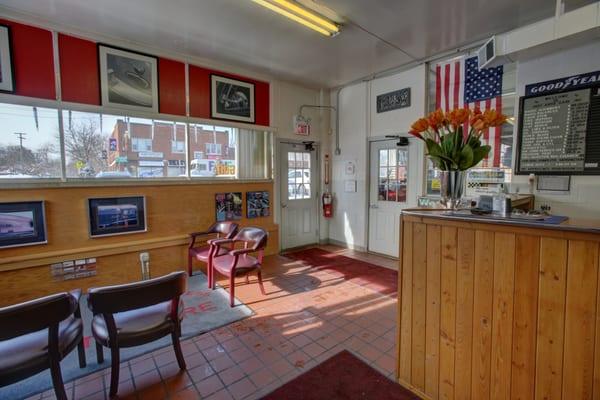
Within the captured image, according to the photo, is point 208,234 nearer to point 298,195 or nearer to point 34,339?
point 298,195

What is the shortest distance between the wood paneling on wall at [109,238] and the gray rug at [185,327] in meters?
0.43

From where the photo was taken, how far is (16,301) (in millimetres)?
3061

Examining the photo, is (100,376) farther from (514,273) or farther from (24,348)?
(514,273)

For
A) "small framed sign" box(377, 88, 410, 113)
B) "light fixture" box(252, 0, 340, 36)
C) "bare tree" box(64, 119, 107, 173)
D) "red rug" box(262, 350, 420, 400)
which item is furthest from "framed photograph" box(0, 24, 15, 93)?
"small framed sign" box(377, 88, 410, 113)

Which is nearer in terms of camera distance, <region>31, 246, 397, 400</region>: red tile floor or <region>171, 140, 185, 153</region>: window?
<region>31, 246, 397, 400</region>: red tile floor

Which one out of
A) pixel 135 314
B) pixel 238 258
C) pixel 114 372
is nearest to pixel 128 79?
pixel 238 258

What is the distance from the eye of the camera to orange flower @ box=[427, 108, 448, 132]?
5.69 feet

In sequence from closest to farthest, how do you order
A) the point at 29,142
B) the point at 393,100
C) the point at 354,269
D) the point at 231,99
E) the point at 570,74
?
the point at 570,74, the point at 29,142, the point at 354,269, the point at 231,99, the point at 393,100

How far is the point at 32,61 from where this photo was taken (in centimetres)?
304

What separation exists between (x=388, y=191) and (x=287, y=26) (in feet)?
9.68

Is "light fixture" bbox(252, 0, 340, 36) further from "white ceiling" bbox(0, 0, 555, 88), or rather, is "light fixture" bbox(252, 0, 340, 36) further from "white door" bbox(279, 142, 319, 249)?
"white door" bbox(279, 142, 319, 249)

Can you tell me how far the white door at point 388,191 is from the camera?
4590 mm

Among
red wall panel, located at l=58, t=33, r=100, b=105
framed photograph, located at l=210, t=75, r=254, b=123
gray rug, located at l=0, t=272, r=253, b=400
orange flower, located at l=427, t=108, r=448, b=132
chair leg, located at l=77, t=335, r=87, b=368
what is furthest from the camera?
framed photograph, located at l=210, t=75, r=254, b=123

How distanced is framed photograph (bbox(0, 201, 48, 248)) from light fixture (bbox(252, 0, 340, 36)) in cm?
319
